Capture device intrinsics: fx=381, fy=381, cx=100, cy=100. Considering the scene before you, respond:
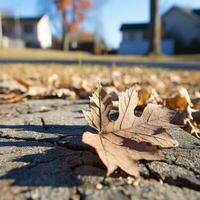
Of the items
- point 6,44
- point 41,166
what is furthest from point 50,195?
point 6,44

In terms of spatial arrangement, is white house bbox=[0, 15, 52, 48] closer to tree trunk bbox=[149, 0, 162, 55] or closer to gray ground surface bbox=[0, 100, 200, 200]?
tree trunk bbox=[149, 0, 162, 55]

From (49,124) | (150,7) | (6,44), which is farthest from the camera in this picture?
(6,44)

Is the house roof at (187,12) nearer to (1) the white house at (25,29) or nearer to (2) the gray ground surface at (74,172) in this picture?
(1) the white house at (25,29)

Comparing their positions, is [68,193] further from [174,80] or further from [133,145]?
[174,80]

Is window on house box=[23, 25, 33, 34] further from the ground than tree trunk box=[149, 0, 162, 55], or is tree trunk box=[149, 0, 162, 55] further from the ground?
window on house box=[23, 25, 33, 34]

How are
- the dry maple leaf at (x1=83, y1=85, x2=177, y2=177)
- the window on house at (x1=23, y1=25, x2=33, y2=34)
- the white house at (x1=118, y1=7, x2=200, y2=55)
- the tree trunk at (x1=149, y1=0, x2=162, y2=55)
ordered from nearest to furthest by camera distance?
the dry maple leaf at (x1=83, y1=85, x2=177, y2=177)
the tree trunk at (x1=149, y1=0, x2=162, y2=55)
the white house at (x1=118, y1=7, x2=200, y2=55)
the window on house at (x1=23, y1=25, x2=33, y2=34)

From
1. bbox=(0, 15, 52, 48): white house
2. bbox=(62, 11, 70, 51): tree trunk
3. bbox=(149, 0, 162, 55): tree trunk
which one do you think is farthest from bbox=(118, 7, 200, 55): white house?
bbox=(149, 0, 162, 55): tree trunk
